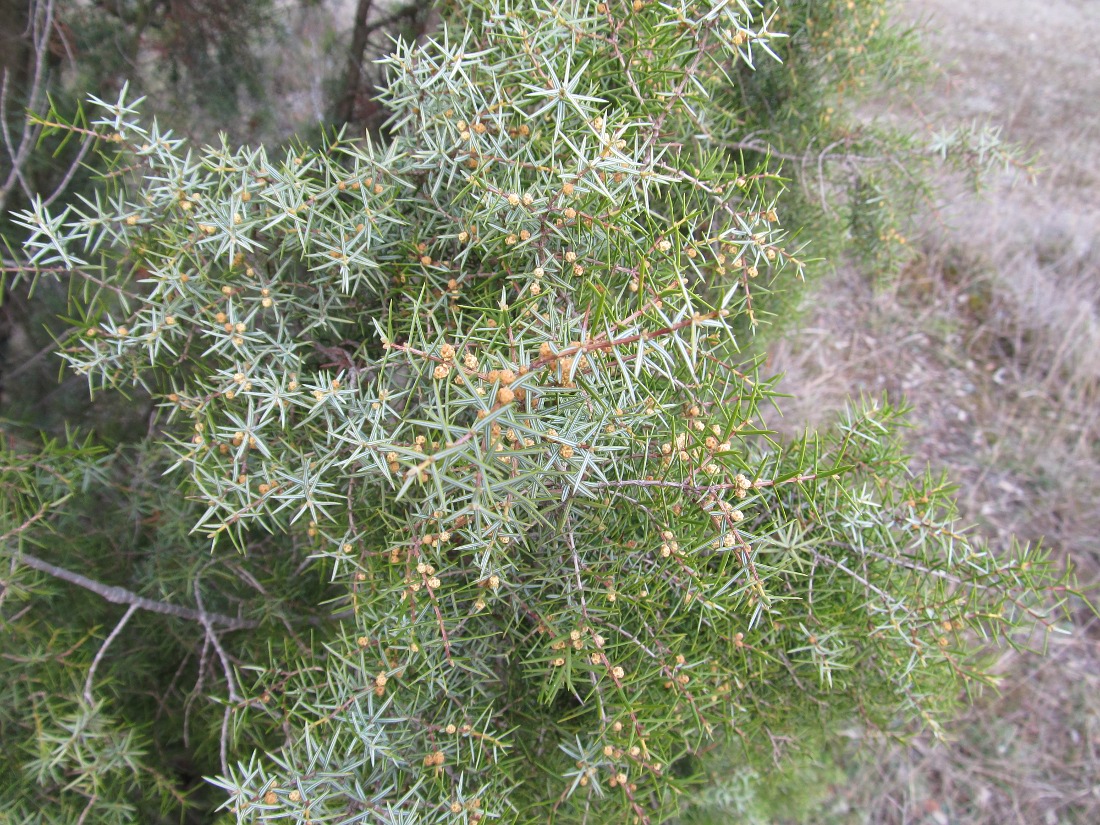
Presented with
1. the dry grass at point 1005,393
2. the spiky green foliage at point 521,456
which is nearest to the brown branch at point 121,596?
the spiky green foliage at point 521,456

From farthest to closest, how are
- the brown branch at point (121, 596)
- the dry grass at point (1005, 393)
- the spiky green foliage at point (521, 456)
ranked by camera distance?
1. the dry grass at point (1005, 393)
2. the brown branch at point (121, 596)
3. the spiky green foliage at point (521, 456)

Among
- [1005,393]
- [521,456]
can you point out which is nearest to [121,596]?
[521,456]

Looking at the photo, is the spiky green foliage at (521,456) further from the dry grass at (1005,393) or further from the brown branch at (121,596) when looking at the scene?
the dry grass at (1005,393)

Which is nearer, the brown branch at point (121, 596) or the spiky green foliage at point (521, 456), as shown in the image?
the spiky green foliage at point (521, 456)

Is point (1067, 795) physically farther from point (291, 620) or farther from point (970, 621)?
point (291, 620)

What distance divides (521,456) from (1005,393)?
317 cm

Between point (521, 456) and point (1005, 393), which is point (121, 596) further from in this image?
point (1005, 393)

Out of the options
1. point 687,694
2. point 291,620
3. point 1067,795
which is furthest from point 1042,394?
point 291,620

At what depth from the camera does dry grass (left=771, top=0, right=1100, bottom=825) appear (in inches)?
89.7

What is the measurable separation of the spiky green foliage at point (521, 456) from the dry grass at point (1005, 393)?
1171 mm

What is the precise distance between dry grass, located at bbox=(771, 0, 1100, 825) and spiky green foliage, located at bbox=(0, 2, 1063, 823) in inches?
46.1

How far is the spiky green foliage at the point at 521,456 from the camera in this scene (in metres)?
0.81

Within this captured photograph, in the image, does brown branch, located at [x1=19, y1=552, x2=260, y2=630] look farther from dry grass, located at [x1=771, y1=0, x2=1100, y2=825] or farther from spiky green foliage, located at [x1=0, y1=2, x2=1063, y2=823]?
dry grass, located at [x1=771, y1=0, x2=1100, y2=825]

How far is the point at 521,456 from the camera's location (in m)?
0.69
